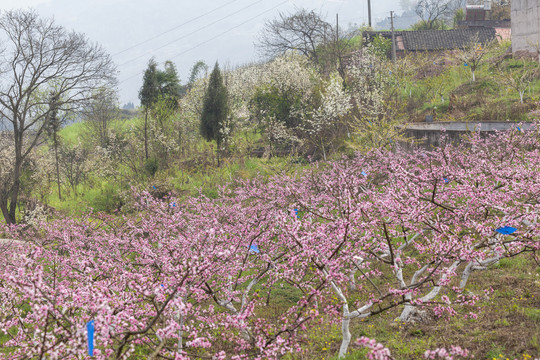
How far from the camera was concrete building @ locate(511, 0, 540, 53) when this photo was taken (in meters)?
26.7

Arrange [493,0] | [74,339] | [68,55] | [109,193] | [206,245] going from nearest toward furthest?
[74,339], [206,245], [68,55], [109,193], [493,0]

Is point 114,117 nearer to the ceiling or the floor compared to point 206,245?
nearer to the ceiling

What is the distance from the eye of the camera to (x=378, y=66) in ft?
103

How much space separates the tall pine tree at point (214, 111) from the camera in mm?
25875

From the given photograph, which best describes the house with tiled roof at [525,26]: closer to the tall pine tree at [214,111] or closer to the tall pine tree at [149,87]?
the tall pine tree at [214,111]

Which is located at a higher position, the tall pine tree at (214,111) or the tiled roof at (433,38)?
the tiled roof at (433,38)

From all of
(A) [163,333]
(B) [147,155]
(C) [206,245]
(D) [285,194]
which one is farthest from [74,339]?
(B) [147,155]

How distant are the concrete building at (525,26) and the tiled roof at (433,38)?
9.96 metres

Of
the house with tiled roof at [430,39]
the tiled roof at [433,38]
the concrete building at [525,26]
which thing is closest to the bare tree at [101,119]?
the house with tiled roof at [430,39]

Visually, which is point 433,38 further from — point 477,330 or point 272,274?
point 272,274

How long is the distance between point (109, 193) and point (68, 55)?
22.9ft

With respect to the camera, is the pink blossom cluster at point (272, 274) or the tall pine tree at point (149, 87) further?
the tall pine tree at point (149, 87)

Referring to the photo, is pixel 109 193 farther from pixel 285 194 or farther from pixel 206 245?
pixel 206 245

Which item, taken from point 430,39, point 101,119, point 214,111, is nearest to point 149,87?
point 214,111
